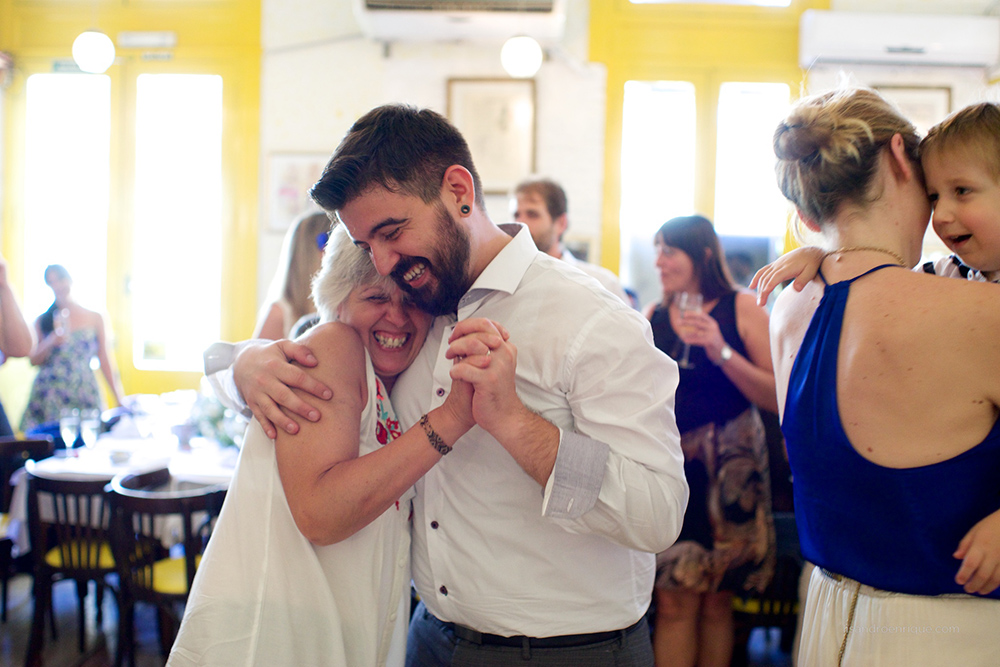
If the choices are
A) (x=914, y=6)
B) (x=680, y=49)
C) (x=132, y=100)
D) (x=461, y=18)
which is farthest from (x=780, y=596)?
A: (x=132, y=100)

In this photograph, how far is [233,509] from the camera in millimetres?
1236

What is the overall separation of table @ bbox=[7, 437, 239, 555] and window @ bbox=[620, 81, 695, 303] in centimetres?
360

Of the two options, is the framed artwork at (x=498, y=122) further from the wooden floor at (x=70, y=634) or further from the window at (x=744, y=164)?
the wooden floor at (x=70, y=634)

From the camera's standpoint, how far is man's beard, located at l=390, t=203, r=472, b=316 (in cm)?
129

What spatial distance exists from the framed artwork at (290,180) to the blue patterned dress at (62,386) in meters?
1.90

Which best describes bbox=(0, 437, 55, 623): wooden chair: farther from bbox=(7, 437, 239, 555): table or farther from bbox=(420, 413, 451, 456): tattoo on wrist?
bbox=(420, 413, 451, 456): tattoo on wrist

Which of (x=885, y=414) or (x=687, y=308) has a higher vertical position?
(x=687, y=308)

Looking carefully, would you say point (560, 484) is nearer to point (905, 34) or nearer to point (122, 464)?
point (122, 464)

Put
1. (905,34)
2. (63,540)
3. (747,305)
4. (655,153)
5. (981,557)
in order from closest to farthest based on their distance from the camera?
1. (981,557)
2. (747,305)
3. (63,540)
4. (905,34)
5. (655,153)

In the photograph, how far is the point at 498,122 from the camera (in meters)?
5.65

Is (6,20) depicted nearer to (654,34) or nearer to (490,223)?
(654,34)

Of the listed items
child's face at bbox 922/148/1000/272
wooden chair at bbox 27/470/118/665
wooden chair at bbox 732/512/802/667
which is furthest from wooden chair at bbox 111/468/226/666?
child's face at bbox 922/148/1000/272

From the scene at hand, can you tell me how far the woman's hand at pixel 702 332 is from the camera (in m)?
2.43

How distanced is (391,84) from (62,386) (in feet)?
10.9
